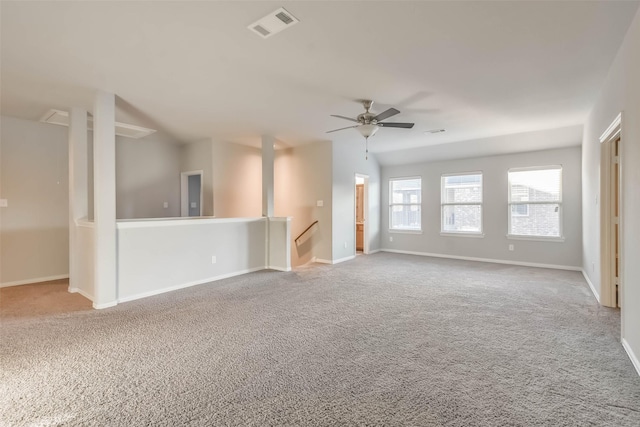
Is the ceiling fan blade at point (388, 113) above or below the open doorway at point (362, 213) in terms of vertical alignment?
above

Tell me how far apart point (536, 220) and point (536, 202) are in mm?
371

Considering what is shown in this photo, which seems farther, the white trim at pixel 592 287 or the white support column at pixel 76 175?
the white support column at pixel 76 175

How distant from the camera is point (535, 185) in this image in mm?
6328

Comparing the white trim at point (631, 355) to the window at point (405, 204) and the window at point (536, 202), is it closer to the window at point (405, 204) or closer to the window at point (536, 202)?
the window at point (536, 202)

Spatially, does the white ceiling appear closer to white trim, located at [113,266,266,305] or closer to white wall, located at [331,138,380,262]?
white wall, located at [331,138,380,262]

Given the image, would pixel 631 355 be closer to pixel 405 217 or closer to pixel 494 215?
pixel 494 215

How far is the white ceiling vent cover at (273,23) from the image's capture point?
2265 mm

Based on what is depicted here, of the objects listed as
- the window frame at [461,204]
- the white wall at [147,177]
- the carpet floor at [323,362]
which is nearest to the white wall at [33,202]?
the white wall at [147,177]

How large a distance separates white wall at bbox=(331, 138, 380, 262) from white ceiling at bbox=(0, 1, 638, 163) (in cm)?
214

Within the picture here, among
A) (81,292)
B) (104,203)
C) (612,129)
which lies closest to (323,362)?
(104,203)

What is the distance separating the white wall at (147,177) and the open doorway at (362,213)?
4323mm

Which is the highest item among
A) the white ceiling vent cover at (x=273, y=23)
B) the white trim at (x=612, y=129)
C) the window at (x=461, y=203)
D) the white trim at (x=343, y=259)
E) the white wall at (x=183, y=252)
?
the white ceiling vent cover at (x=273, y=23)

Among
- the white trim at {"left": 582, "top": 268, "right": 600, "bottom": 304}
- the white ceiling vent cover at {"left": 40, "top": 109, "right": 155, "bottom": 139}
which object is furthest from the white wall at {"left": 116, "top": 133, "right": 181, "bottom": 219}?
the white trim at {"left": 582, "top": 268, "right": 600, "bottom": 304}

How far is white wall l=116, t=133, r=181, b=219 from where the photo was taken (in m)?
5.97
